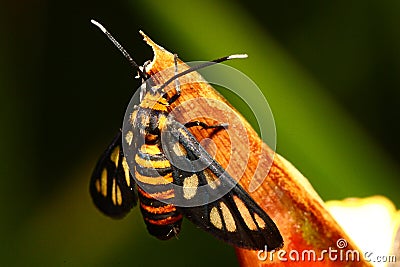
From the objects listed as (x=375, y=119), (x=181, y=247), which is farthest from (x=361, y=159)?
(x=181, y=247)

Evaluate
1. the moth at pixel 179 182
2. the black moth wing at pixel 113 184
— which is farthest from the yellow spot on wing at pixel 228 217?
the black moth wing at pixel 113 184

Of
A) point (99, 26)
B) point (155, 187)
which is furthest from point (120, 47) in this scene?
point (155, 187)

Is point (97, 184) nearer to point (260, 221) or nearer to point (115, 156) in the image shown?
point (115, 156)

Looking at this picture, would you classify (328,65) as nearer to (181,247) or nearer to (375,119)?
(375,119)

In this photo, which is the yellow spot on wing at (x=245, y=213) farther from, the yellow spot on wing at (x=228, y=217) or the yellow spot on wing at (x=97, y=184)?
the yellow spot on wing at (x=97, y=184)

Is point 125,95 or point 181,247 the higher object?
point 125,95

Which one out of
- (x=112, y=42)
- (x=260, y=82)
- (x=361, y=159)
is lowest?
(x=361, y=159)
